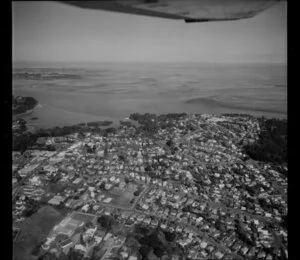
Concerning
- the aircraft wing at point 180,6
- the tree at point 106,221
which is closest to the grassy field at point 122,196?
the tree at point 106,221

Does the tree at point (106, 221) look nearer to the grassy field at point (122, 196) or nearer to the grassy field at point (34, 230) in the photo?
the grassy field at point (122, 196)

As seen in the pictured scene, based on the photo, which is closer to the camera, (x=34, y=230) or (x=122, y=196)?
(x=34, y=230)

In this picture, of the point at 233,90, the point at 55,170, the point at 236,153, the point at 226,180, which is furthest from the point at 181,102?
the point at 55,170

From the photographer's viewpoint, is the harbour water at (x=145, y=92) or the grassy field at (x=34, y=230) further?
the harbour water at (x=145, y=92)

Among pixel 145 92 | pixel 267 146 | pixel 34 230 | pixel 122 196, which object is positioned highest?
pixel 145 92

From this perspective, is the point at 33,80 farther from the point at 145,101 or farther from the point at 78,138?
the point at 145,101

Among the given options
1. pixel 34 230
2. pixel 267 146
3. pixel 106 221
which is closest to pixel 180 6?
pixel 106 221

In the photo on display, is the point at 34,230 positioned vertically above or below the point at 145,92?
below

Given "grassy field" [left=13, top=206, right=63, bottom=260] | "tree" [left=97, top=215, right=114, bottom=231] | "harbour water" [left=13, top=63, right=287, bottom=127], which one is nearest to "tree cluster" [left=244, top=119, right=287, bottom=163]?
"harbour water" [left=13, top=63, right=287, bottom=127]

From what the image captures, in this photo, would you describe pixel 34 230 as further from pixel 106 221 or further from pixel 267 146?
pixel 267 146
